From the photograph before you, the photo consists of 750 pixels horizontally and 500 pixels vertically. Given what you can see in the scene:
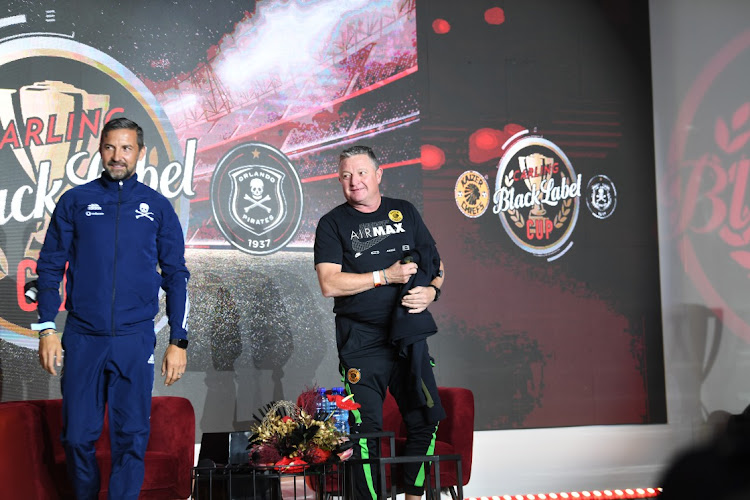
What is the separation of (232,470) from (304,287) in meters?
2.65

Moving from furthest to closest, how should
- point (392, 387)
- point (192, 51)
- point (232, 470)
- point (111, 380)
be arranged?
point (192, 51) < point (392, 387) < point (111, 380) < point (232, 470)

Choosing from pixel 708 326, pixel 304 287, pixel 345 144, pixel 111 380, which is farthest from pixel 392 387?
pixel 708 326

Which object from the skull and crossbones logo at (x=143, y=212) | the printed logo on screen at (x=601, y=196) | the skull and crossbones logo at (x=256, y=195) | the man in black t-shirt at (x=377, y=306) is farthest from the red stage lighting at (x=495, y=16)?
the skull and crossbones logo at (x=143, y=212)

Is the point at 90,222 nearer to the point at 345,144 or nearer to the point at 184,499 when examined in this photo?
the point at 184,499

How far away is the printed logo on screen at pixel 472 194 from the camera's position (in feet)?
18.1

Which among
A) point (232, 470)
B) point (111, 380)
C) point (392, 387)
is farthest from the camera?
point (392, 387)

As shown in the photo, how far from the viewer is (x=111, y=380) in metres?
3.12

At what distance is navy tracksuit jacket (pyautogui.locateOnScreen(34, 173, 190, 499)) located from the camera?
10.1ft

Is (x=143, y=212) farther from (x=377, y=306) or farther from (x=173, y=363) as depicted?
(x=377, y=306)

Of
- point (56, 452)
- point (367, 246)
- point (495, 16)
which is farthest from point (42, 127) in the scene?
point (495, 16)

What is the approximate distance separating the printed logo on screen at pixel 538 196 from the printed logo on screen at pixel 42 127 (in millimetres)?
2540

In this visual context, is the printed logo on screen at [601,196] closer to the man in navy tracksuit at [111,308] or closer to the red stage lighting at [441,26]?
the red stage lighting at [441,26]

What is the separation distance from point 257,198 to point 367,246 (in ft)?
6.65

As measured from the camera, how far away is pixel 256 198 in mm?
5273
